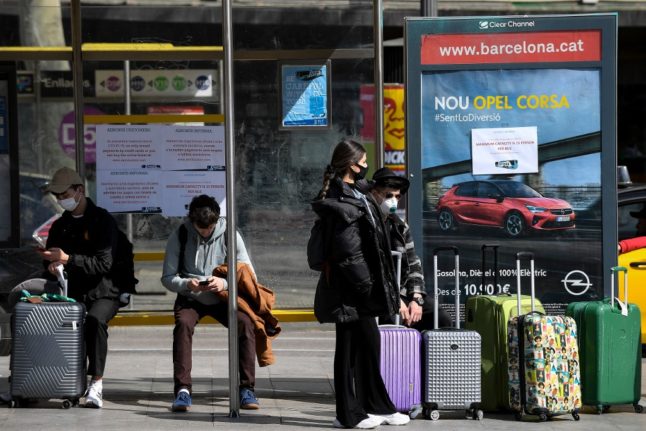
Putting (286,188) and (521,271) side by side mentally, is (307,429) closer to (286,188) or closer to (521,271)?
(521,271)

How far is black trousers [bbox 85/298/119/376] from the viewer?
8430 millimetres

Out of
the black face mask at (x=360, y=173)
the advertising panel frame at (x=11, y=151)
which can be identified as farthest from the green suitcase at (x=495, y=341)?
the advertising panel frame at (x=11, y=151)

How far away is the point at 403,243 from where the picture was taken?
819 cm

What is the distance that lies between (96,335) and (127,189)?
165 centimetres

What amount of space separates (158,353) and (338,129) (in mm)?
2789

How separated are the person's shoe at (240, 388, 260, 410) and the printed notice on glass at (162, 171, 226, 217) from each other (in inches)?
68.3

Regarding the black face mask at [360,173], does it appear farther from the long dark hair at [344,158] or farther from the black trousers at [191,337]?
the black trousers at [191,337]

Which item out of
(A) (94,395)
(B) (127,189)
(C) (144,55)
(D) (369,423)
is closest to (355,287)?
(D) (369,423)

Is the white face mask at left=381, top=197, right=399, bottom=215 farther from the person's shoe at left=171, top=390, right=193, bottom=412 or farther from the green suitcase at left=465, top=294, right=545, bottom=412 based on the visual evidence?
the person's shoe at left=171, top=390, right=193, bottom=412

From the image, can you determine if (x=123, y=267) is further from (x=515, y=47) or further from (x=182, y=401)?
(x=515, y=47)

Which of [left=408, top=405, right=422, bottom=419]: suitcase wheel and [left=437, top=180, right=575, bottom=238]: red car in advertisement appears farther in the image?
[left=437, top=180, right=575, bottom=238]: red car in advertisement

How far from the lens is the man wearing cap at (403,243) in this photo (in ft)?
26.3

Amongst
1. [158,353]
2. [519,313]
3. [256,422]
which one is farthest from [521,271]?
[158,353]

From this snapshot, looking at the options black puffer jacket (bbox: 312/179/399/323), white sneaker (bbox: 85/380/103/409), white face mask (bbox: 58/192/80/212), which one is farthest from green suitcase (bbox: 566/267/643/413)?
white face mask (bbox: 58/192/80/212)
